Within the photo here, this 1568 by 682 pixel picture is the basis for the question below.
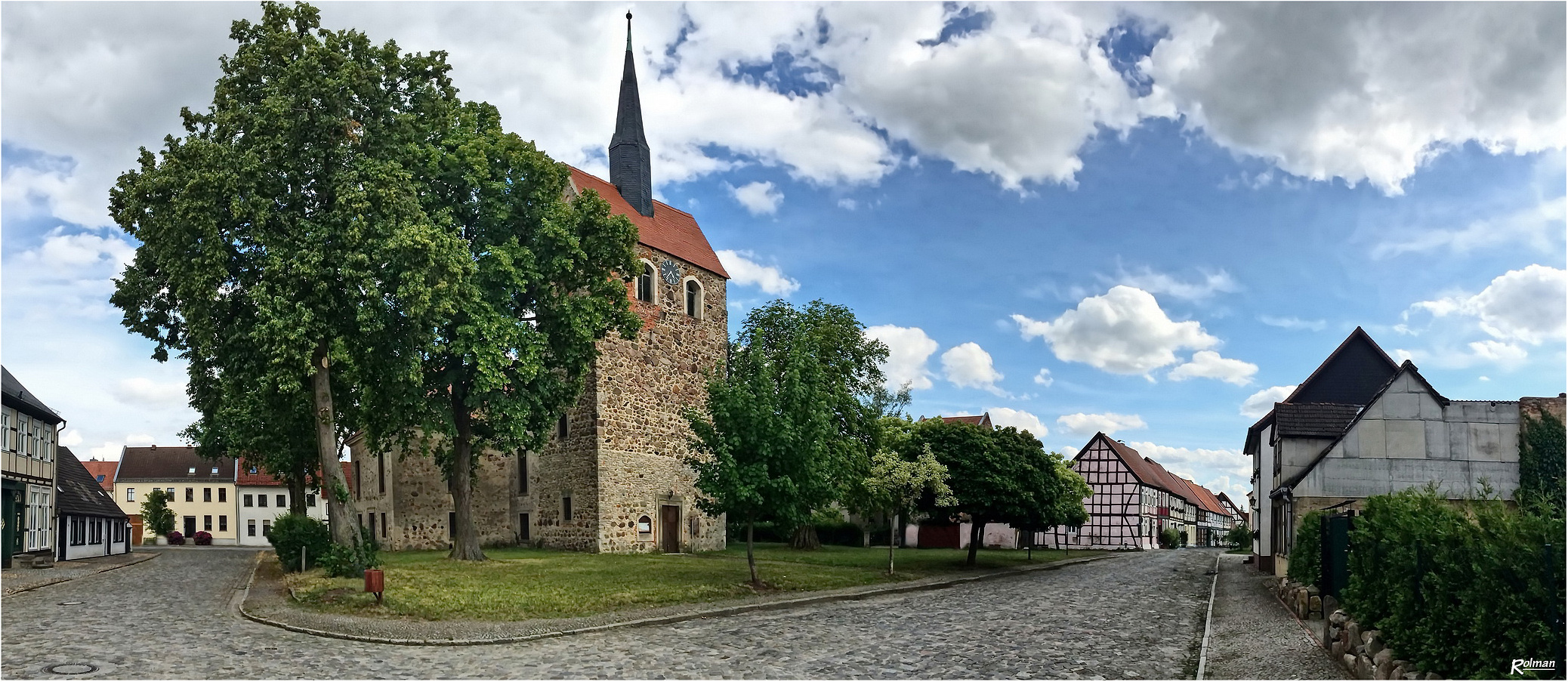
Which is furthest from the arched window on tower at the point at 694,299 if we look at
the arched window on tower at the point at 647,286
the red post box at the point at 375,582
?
the red post box at the point at 375,582

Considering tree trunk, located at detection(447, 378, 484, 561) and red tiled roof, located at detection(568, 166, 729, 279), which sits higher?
red tiled roof, located at detection(568, 166, 729, 279)

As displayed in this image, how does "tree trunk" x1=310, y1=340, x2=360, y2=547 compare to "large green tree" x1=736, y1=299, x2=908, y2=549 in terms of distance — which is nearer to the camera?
"tree trunk" x1=310, y1=340, x2=360, y2=547

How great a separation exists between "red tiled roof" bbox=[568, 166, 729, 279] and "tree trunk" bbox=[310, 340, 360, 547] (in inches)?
601

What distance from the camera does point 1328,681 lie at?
40.4 ft

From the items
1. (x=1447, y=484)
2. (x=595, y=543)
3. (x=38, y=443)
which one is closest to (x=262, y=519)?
(x=38, y=443)

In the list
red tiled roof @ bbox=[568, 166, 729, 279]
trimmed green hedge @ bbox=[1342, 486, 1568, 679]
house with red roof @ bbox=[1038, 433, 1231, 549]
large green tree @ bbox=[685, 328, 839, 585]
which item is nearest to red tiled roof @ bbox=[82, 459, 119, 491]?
red tiled roof @ bbox=[568, 166, 729, 279]

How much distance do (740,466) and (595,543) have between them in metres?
15.8

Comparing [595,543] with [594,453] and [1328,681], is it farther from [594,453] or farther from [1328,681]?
[1328,681]

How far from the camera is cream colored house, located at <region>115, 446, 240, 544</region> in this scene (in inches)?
3425

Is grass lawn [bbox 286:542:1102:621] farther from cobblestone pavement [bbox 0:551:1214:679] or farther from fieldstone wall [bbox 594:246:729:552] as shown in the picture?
fieldstone wall [bbox 594:246:729:552]

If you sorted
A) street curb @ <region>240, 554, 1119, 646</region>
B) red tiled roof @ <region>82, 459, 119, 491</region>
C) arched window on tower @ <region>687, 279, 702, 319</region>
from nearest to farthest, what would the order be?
street curb @ <region>240, 554, 1119, 646</region> < arched window on tower @ <region>687, 279, 702, 319</region> < red tiled roof @ <region>82, 459, 119, 491</region>

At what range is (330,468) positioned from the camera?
2608 centimetres

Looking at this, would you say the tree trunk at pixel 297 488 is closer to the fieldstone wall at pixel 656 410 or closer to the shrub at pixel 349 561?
the fieldstone wall at pixel 656 410

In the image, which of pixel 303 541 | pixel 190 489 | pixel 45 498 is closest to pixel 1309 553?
pixel 303 541
